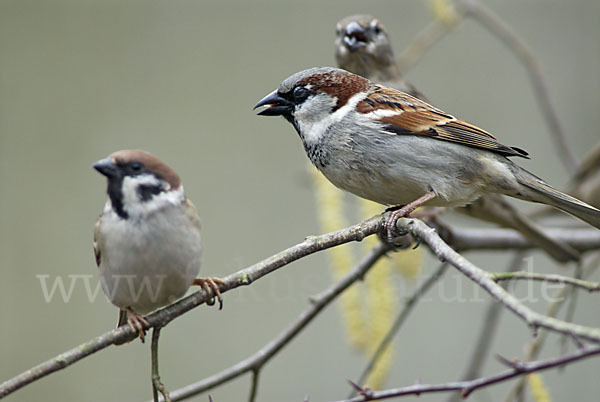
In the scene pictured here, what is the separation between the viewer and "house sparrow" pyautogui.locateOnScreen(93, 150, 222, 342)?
A: 1604 millimetres

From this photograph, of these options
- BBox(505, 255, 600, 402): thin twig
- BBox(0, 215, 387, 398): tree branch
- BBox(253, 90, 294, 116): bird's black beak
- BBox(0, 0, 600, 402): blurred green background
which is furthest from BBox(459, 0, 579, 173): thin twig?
BBox(0, 215, 387, 398): tree branch

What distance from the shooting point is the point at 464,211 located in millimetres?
2656

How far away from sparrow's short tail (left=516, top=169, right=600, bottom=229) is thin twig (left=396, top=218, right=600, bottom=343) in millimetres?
656

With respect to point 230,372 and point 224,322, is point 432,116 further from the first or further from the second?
point 224,322

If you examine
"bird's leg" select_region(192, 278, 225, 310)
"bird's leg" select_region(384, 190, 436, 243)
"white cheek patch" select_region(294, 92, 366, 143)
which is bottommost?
"bird's leg" select_region(192, 278, 225, 310)

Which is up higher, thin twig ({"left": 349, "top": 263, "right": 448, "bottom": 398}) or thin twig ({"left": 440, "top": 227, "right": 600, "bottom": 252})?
thin twig ({"left": 440, "top": 227, "right": 600, "bottom": 252})

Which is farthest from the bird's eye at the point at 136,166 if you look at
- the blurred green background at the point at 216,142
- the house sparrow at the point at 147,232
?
the blurred green background at the point at 216,142

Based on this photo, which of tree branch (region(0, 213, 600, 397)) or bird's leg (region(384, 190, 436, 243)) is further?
bird's leg (region(384, 190, 436, 243))

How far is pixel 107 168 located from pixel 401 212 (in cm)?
76

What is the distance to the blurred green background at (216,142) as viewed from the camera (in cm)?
369

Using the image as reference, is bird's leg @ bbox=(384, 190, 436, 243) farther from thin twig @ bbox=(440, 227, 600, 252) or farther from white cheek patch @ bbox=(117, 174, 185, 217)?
white cheek patch @ bbox=(117, 174, 185, 217)

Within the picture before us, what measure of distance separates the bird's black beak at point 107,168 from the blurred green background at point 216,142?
205 centimetres

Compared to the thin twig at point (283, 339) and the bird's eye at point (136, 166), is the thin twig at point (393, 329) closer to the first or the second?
the thin twig at point (283, 339)

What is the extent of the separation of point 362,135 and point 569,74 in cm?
219
